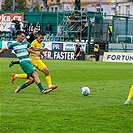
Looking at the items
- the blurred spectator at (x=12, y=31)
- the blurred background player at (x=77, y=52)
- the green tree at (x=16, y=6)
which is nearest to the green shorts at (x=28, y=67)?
the blurred background player at (x=77, y=52)

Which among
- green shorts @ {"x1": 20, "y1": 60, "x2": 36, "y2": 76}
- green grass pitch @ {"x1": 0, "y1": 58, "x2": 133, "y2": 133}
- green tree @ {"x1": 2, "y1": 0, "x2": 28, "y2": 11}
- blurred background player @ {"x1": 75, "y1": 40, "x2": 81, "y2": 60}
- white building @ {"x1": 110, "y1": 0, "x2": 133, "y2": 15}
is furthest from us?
green tree @ {"x1": 2, "y1": 0, "x2": 28, "y2": 11}

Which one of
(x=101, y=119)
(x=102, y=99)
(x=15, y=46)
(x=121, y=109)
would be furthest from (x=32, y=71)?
(x=101, y=119)

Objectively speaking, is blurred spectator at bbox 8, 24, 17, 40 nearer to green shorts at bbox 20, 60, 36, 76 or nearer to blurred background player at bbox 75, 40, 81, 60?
blurred background player at bbox 75, 40, 81, 60

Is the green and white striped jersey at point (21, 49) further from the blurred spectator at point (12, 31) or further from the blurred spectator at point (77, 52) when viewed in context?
the blurred spectator at point (12, 31)

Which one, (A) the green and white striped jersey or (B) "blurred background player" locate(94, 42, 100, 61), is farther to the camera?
(B) "blurred background player" locate(94, 42, 100, 61)

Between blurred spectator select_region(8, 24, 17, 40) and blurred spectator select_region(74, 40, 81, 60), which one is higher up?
blurred spectator select_region(8, 24, 17, 40)

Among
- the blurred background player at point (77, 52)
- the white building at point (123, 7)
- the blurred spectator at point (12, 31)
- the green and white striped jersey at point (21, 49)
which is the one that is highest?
the green and white striped jersey at point (21, 49)

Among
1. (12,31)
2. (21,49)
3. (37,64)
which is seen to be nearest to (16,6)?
(12,31)

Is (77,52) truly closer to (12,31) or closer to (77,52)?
(77,52)

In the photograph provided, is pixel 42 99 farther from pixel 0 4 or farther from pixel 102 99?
pixel 0 4

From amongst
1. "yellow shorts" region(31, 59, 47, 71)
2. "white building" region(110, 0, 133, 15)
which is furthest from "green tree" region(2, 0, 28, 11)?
"yellow shorts" region(31, 59, 47, 71)

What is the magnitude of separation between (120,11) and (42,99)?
69.9 m

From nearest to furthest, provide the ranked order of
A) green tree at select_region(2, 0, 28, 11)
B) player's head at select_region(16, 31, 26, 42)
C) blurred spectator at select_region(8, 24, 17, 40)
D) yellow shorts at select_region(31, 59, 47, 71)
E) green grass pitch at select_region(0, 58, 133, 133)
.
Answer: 1. green grass pitch at select_region(0, 58, 133, 133)
2. player's head at select_region(16, 31, 26, 42)
3. yellow shorts at select_region(31, 59, 47, 71)
4. blurred spectator at select_region(8, 24, 17, 40)
5. green tree at select_region(2, 0, 28, 11)

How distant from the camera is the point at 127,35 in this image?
57031 millimetres
